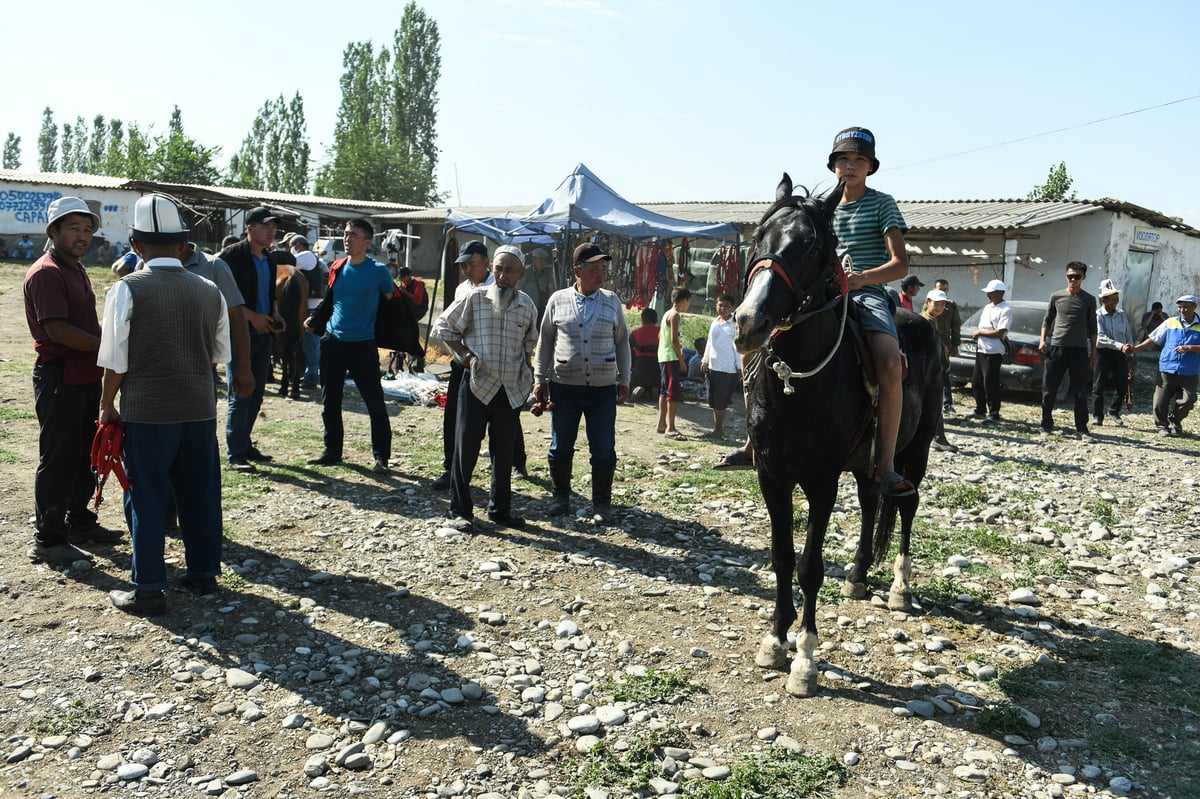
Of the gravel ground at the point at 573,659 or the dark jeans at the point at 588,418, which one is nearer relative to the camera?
the gravel ground at the point at 573,659

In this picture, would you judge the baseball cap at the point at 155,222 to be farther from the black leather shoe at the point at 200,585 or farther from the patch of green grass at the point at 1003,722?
the patch of green grass at the point at 1003,722

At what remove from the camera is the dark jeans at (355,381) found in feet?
27.4

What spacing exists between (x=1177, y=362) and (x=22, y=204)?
39.8 m

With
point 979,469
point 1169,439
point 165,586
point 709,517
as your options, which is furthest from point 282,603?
point 1169,439

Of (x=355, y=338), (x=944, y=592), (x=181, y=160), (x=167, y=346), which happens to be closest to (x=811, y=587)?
(x=944, y=592)

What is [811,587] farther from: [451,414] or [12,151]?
[12,151]

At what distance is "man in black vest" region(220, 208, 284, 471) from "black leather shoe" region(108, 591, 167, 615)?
126 inches

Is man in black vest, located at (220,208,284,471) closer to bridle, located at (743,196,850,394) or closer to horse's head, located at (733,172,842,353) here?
bridle, located at (743,196,850,394)

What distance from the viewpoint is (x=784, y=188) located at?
4535mm

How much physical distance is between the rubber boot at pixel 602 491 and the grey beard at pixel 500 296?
1.54 m

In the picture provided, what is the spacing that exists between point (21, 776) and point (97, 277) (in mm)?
30764

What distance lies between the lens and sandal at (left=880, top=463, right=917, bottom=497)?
4.65 meters

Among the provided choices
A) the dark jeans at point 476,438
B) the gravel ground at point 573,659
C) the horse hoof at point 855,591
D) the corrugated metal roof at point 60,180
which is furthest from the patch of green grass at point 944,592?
the corrugated metal roof at point 60,180

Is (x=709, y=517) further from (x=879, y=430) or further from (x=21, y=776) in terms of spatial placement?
(x=21, y=776)
